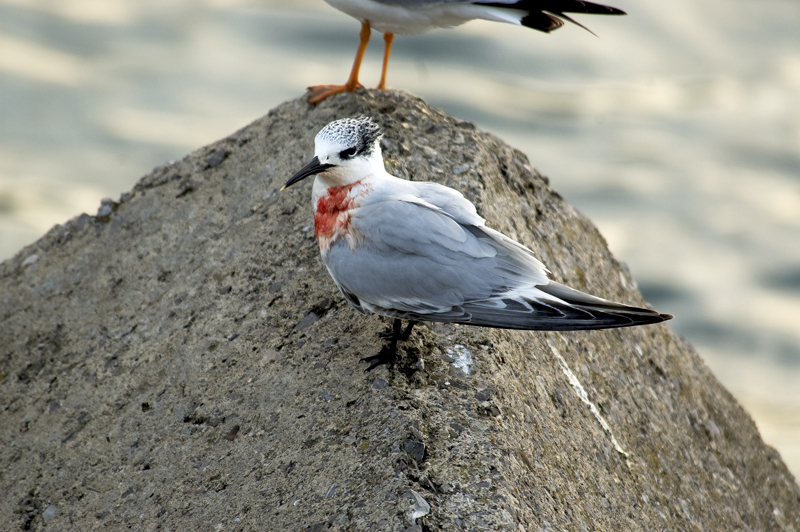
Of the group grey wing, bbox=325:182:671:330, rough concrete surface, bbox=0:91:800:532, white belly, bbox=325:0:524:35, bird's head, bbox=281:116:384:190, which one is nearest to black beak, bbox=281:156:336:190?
bird's head, bbox=281:116:384:190

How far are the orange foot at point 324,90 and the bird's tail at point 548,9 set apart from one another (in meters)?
0.85

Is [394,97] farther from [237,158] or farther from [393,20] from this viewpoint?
[237,158]

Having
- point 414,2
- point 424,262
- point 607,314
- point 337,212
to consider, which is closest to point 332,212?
point 337,212

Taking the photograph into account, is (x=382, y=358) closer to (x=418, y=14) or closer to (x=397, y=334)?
(x=397, y=334)

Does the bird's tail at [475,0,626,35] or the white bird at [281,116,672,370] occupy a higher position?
the bird's tail at [475,0,626,35]

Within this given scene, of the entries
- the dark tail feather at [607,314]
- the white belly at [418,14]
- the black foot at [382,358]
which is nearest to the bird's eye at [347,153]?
the black foot at [382,358]

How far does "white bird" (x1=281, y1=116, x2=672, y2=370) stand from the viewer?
3000mm

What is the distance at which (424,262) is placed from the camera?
3.15 metres

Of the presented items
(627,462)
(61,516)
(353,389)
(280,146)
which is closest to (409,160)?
(280,146)

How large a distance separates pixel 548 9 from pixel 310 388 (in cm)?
249

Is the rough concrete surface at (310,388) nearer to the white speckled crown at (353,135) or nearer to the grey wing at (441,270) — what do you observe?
the grey wing at (441,270)

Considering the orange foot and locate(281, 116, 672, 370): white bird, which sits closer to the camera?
locate(281, 116, 672, 370): white bird

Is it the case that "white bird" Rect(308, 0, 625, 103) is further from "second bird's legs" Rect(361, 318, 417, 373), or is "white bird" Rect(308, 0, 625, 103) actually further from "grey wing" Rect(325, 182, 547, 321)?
"second bird's legs" Rect(361, 318, 417, 373)

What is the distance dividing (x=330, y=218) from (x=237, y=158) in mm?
1135
